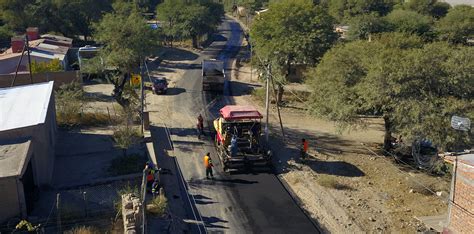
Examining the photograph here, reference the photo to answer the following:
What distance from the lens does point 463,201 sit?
14.2 meters

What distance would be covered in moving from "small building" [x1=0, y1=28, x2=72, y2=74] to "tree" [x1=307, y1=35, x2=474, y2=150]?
23.2 m

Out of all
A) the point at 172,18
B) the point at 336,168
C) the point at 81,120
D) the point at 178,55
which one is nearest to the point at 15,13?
the point at 172,18

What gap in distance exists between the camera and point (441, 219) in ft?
56.9

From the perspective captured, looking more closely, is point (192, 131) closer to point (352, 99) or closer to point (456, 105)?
point (352, 99)

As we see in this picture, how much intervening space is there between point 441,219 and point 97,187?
13.3 metres

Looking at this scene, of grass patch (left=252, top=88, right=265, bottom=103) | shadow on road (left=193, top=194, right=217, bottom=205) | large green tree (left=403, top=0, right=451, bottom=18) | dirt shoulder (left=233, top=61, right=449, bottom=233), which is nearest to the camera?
dirt shoulder (left=233, top=61, right=449, bottom=233)

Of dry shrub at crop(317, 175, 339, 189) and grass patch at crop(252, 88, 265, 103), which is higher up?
grass patch at crop(252, 88, 265, 103)

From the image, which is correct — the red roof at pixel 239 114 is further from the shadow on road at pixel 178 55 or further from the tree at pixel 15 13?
the tree at pixel 15 13

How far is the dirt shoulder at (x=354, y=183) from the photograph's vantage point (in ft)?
60.2

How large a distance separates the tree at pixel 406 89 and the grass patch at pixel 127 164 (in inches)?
367

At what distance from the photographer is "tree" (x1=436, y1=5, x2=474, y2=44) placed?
64.2 meters

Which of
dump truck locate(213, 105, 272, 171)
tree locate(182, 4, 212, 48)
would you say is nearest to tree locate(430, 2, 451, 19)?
tree locate(182, 4, 212, 48)

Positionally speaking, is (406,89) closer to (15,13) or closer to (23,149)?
(23,149)

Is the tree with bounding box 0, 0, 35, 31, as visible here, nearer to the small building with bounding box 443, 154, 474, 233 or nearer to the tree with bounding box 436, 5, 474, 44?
the tree with bounding box 436, 5, 474, 44
